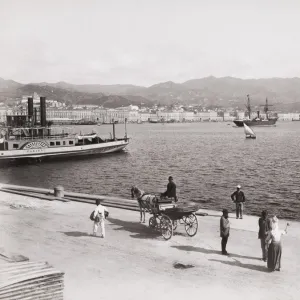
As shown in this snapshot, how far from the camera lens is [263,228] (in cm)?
1074

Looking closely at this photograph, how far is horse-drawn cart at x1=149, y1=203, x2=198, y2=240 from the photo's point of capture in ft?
39.6

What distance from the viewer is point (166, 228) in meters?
12.3

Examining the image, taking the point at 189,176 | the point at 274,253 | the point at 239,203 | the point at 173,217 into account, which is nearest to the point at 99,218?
the point at 173,217

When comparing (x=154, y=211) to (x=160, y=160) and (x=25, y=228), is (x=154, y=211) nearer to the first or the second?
(x=25, y=228)

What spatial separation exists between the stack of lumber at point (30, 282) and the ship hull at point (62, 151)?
4875cm

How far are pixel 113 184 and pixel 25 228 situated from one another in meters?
26.7

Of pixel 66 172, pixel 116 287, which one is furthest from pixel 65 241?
pixel 66 172

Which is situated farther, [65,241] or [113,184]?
[113,184]

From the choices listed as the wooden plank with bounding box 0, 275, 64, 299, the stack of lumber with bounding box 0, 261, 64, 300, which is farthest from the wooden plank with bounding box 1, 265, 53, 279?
the wooden plank with bounding box 0, 275, 64, 299

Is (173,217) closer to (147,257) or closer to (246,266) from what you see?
(147,257)

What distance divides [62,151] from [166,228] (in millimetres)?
47796

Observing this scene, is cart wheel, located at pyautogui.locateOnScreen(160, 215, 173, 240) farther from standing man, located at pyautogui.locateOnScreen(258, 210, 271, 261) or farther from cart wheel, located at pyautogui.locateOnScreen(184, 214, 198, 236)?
standing man, located at pyautogui.locateOnScreen(258, 210, 271, 261)

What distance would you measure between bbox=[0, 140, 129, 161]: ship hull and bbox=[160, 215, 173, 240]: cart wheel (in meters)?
44.9

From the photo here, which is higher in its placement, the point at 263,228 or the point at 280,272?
the point at 263,228
